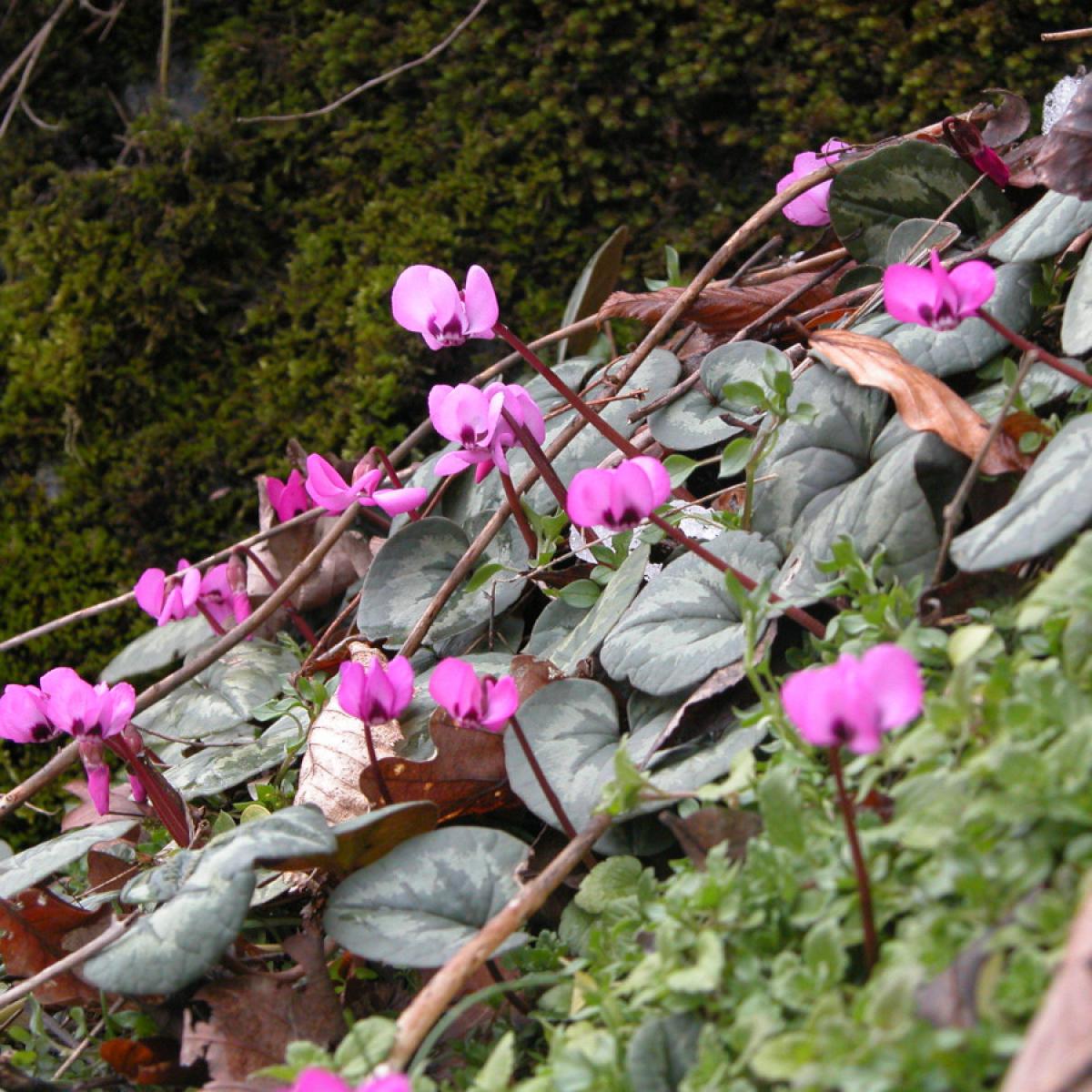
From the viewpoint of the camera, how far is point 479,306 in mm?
1229

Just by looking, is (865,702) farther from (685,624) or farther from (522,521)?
(522,521)

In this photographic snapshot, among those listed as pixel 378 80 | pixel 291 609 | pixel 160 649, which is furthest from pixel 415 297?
pixel 378 80

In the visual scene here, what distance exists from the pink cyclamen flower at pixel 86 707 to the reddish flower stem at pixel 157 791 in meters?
0.02

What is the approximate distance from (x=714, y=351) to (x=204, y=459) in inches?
52.5

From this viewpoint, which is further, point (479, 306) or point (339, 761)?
point (339, 761)

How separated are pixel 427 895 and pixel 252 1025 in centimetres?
22

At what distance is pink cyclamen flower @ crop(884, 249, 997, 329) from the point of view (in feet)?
3.24

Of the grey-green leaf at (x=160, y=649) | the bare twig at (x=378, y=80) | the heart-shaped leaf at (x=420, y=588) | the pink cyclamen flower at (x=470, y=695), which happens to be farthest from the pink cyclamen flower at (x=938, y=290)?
the bare twig at (x=378, y=80)

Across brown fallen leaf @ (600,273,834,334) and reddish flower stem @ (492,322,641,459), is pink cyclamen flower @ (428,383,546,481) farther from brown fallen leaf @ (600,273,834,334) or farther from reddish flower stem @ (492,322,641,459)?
brown fallen leaf @ (600,273,834,334)

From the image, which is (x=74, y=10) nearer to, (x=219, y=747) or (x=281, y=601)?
(x=281, y=601)

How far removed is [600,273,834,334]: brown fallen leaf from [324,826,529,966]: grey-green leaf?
0.91 metres

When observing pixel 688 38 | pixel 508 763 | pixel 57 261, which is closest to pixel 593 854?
pixel 508 763

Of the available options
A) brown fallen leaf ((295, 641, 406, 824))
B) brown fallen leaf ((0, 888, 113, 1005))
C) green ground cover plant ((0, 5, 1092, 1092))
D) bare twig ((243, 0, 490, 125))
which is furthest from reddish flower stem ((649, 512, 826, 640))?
bare twig ((243, 0, 490, 125))

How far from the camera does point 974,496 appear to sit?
116cm
